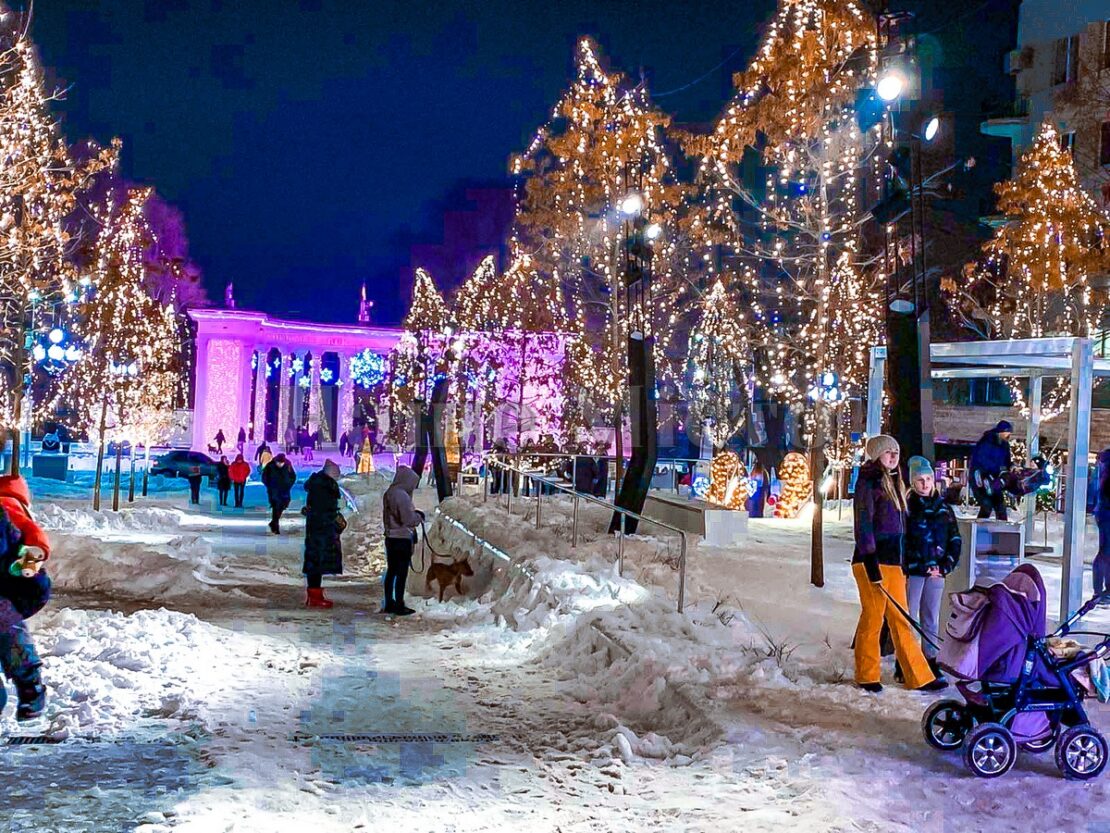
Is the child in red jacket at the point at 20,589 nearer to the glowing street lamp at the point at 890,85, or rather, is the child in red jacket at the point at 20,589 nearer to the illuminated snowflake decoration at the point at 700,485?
the glowing street lamp at the point at 890,85

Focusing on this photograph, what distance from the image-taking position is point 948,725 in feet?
21.3

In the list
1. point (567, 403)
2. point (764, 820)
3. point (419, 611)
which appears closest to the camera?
point (764, 820)

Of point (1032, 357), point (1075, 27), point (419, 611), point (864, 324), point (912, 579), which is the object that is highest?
point (1075, 27)

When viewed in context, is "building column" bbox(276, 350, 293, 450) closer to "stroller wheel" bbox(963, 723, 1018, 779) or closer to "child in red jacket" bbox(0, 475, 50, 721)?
"child in red jacket" bbox(0, 475, 50, 721)

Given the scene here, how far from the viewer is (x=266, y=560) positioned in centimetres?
1833

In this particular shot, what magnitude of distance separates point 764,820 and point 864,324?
75.3 feet

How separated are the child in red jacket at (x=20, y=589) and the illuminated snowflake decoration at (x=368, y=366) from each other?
2151 inches

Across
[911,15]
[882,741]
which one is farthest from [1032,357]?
Answer: [882,741]

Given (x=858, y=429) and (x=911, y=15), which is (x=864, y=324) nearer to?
(x=858, y=429)

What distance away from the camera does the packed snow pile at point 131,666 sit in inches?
286

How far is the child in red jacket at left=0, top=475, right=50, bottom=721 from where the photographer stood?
621 cm

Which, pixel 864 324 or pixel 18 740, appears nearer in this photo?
pixel 18 740

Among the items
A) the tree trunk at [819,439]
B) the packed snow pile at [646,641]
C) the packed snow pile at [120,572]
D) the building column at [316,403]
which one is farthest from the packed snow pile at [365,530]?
the building column at [316,403]

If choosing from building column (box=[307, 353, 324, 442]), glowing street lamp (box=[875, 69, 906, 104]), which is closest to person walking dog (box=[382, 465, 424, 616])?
glowing street lamp (box=[875, 69, 906, 104])
